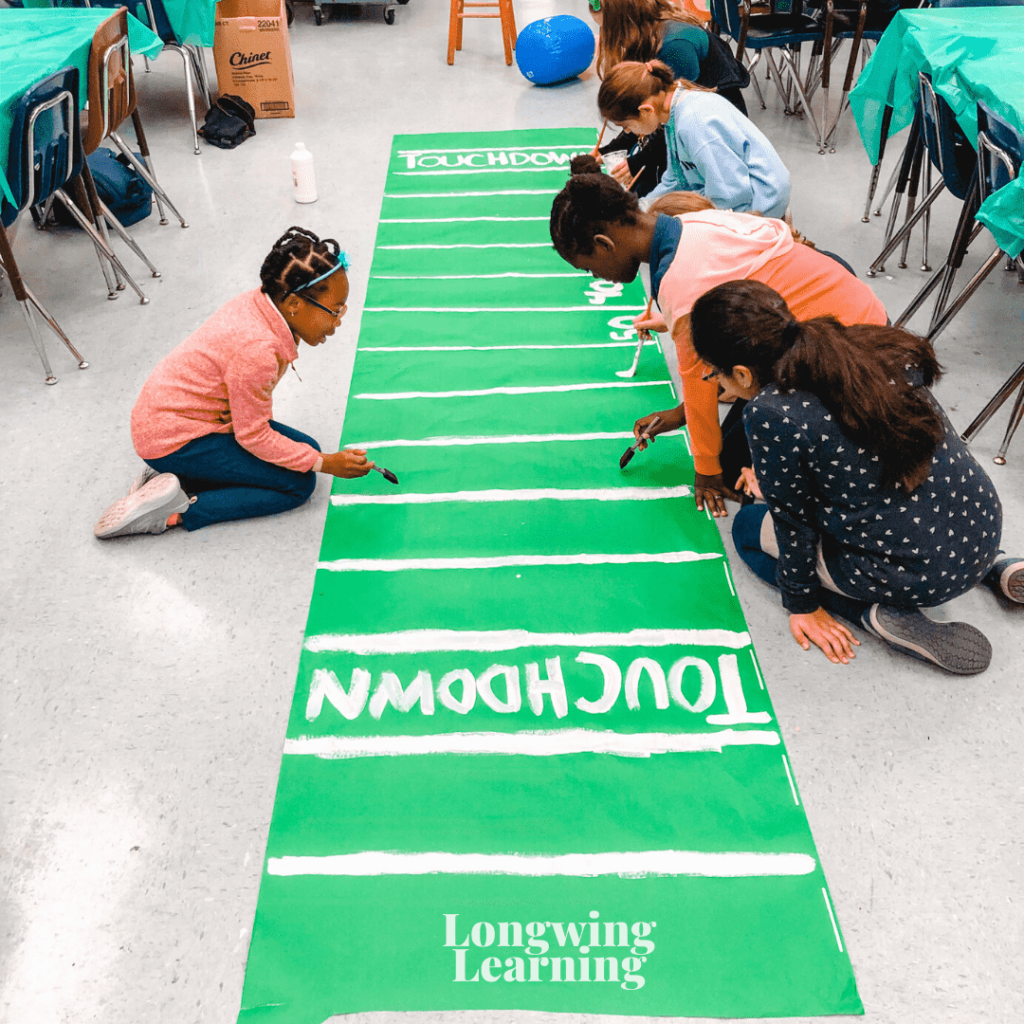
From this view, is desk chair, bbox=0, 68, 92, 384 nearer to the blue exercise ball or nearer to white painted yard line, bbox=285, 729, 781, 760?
white painted yard line, bbox=285, 729, 781, 760

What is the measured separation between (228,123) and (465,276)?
2.10 m

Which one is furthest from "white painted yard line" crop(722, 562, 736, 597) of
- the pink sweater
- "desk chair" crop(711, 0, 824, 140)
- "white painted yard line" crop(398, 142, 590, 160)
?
"desk chair" crop(711, 0, 824, 140)

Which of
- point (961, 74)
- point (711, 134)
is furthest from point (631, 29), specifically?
point (961, 74)

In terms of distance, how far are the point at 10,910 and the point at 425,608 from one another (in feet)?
3.21

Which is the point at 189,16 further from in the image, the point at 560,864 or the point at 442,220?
the point at 560,864

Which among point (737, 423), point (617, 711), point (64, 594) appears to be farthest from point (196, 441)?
point (737, 423)

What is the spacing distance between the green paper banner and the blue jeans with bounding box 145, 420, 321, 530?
158 millimetres

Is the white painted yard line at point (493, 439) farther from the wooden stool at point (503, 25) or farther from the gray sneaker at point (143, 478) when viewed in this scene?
the wooden stool at point (503, 25)

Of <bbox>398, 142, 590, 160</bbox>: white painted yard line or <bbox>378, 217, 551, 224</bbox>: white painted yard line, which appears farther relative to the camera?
<bbox>398, 142, 590, 160</bbox>: white painted yard line

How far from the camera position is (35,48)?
3006 mm

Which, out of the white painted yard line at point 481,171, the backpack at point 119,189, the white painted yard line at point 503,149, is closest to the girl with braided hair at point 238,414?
the backpack at point 119,189

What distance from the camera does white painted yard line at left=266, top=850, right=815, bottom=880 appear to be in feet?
5.24

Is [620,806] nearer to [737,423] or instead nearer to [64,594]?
[737,423]

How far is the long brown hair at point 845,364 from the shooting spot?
1604 mm
